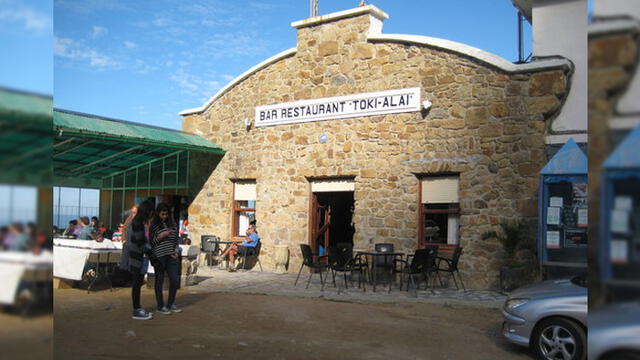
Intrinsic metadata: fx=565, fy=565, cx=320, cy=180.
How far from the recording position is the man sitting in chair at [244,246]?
836 cm

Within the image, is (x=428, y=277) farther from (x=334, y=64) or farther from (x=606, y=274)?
(x=606, y=274)

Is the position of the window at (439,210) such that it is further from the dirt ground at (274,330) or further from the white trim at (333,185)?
the dirt ground at (274,330)

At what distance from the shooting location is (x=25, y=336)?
139 cm

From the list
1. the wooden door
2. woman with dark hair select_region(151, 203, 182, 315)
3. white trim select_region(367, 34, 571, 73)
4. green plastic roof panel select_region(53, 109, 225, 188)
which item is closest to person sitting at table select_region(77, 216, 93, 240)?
green plastic roof panel select_region(53, 109, 225, 188)

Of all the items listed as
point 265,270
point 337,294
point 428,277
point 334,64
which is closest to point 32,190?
point 337,294

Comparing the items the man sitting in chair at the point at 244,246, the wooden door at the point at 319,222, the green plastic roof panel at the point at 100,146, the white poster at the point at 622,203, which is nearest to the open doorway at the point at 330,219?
the wooden door at the point at 319,222

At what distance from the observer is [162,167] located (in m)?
8.30

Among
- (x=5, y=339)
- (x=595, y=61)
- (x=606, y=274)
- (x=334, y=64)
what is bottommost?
(x=5, y=339)

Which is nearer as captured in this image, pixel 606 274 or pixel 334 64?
pixel 606 274

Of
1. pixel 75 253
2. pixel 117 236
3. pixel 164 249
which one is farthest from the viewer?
pixel 117 236

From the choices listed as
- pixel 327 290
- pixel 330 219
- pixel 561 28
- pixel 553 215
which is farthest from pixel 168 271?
pixel 330 219

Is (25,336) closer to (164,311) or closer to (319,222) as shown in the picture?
(164,311)

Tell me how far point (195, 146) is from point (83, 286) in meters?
2.79

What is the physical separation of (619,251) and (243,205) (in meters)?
8.64
